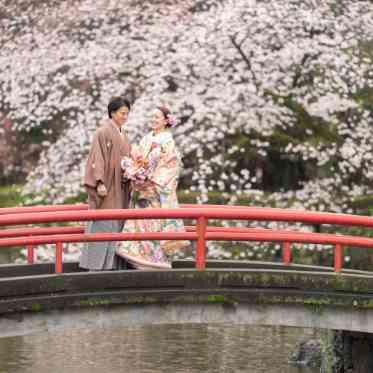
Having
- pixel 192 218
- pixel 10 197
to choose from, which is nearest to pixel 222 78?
pixel 192 218

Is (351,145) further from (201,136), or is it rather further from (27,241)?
(27,241)

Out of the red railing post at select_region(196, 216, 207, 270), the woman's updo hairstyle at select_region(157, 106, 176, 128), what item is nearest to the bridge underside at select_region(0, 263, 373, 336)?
the red railing post at select_region(196, 216, 207, 270)

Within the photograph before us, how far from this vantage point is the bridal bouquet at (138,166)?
11898mm

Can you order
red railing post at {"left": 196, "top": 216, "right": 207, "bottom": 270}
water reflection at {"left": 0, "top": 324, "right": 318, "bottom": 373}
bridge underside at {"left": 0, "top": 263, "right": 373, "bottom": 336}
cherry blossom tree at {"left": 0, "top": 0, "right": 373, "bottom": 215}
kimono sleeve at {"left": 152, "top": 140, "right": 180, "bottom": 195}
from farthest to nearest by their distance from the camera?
cherry blossom tree at {"left": 0, "top": 0, "right": 373, "bottom": 215}
water reflection at {"left": 0, "top": 324, "right": 318, "bottom": 373}
kimono sleeve at {"left": 152, "top": 140, "right": 180, "bottom": 195}
red railing post at {"left": 196, "top": 216, "right": 207, "bottom": 270}
bridge underside at {"left": 0, "top": 263, "right": 373, "bottom": 336}

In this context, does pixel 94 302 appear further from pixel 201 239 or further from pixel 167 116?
pixel 167 116

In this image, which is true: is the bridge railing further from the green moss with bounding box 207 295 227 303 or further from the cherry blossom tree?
the cherry blossom tree

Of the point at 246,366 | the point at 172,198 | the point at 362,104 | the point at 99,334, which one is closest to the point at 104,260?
the point at 172,198

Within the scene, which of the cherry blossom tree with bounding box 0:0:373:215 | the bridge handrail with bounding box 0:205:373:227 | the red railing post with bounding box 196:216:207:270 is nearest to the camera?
the bridge handrail with bounding box 0:205:373:227

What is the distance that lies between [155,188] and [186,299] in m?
1.14

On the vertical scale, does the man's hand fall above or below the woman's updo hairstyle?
below

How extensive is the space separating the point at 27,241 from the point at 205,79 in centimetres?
1003

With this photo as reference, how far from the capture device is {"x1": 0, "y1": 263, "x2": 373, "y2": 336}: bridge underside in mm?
11211

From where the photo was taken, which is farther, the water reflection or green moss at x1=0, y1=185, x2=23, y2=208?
green moss at x1=0, y1=185, x2=23, y2=208

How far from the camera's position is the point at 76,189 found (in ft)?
70.1
